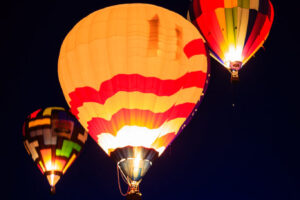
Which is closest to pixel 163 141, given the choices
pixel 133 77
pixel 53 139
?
pixel 133 77

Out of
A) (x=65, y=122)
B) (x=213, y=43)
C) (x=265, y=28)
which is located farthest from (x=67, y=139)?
(x=265, y=28)

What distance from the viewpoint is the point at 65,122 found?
8.99 meters

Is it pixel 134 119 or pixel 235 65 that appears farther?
pixel 235 65

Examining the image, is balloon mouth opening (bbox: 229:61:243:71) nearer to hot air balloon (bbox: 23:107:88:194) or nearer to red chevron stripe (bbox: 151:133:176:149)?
red chevron stripe (bbox: 151:133:176:149)

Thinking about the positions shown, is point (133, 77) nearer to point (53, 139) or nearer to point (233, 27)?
point (233, 27)

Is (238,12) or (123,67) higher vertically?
(238,12)

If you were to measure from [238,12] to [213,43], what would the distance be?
514 millimetres

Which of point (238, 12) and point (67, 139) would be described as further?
point (67, 139)

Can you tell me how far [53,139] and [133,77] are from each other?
3.20 metres

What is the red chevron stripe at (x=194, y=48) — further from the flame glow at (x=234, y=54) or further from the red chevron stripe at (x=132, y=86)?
the flame glow at (x=234, y=54)

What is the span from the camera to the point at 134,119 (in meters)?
6.22

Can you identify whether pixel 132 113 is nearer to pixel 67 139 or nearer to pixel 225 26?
pixel 225 26

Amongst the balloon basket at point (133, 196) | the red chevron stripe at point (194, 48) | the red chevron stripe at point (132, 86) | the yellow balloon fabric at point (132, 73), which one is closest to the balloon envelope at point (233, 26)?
the red chevron stripe at point (194, 48)

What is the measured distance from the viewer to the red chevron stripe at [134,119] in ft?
20.4
